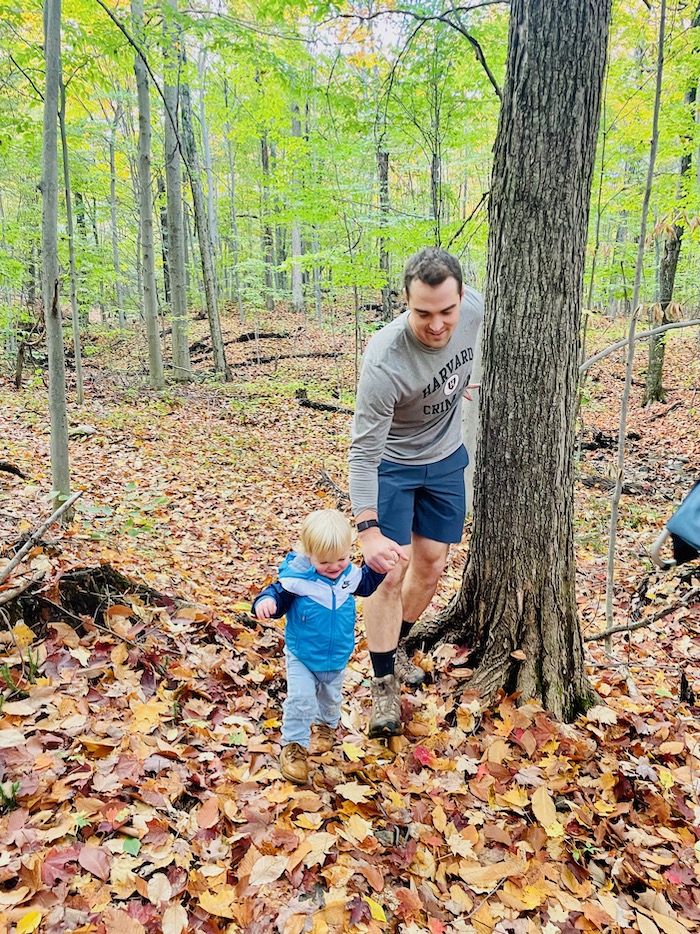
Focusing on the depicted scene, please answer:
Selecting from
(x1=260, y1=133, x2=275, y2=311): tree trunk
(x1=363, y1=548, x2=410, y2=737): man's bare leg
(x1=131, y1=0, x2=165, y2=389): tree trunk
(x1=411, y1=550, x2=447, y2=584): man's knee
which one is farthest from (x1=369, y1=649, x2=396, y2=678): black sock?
(x1=260, y1=133, x2=275, y2=311): tree trunk

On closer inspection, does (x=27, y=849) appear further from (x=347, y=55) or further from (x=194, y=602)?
(x=347, y=55)

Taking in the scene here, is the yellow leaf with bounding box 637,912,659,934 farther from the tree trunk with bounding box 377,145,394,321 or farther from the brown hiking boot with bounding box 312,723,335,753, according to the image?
the tree trunk with bounding box 377,145,394,321

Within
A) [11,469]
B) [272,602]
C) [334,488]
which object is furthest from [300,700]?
[11,469]

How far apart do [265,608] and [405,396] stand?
1142mm

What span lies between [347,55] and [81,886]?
219 inches

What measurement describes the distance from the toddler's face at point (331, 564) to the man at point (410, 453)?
4.5 inches

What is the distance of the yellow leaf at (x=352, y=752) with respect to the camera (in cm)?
257

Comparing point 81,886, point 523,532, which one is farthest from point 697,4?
point 81,886

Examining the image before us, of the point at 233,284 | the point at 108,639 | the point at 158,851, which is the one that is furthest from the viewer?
the point at 233,284

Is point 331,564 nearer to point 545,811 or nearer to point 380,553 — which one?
point 380,553

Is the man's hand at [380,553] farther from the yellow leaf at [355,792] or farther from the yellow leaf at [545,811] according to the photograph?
the yellow leaf at [545,811]

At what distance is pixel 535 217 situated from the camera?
8.27ft

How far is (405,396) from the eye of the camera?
2602mm

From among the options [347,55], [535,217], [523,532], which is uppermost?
[347,55]
